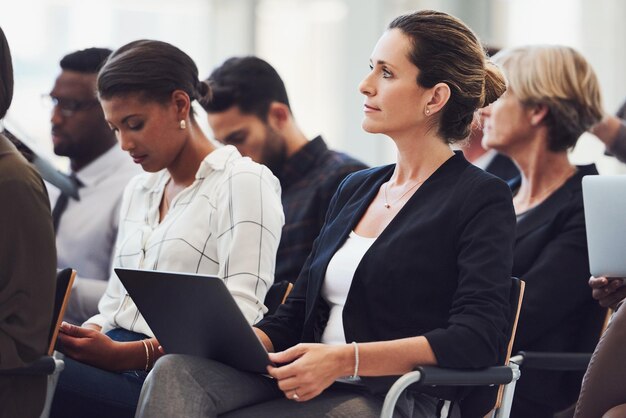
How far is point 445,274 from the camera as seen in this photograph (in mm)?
1820

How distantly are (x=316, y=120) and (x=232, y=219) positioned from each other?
12.1 ft

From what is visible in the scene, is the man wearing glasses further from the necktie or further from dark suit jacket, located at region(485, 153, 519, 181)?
dark suit jacket, located at region(485, 153, 519, 181)

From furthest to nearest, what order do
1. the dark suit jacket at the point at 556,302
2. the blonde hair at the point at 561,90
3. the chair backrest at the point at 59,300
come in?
the blonde hair at the point at 561,90, the dark suit jacket at the point at 556,302, the chair backrest at the point at 59,300

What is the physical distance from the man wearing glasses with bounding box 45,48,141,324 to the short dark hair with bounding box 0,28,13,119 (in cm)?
108

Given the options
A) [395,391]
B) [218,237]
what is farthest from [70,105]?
[395,391]

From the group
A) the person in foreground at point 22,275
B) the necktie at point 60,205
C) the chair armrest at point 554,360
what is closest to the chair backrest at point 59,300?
the person in foreground at point 22,275

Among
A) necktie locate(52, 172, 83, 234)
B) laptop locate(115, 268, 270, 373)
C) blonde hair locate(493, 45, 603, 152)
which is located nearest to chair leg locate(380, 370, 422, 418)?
laptop locate(115, 268, 270, 373)

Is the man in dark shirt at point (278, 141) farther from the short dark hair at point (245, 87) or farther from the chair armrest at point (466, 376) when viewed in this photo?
the chair armrest at point (466, 376)

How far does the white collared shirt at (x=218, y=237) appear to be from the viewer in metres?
2.16

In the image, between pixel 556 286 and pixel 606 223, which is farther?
pixel 556 286

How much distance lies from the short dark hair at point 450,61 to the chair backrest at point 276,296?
52 centimetres

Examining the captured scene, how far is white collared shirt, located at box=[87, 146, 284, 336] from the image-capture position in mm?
2162

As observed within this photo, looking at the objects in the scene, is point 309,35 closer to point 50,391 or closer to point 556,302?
point 556,302

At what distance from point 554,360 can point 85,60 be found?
1.80 meters
